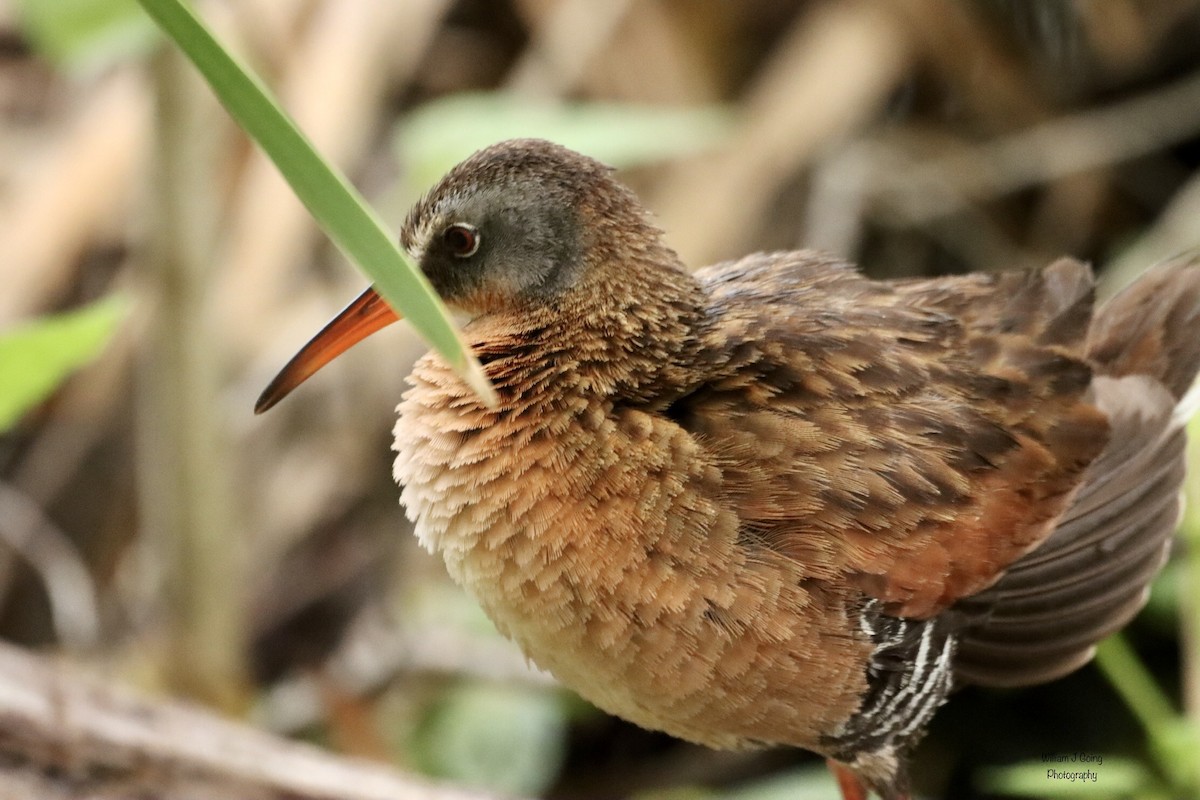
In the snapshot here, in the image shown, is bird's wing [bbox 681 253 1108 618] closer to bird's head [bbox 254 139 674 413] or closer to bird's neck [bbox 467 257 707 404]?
bird's neck [bbox 467 257 707 404]

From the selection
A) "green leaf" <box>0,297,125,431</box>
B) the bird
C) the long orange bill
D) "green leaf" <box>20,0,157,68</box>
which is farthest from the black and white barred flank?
"green leaf" <box>20,0,157,68</box>

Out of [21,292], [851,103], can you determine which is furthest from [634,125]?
[21,292]

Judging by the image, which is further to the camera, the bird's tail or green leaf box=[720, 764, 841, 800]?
green leaf box=[720, 764, 841, 800]

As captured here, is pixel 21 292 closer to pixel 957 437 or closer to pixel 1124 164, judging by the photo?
pixel 957 437

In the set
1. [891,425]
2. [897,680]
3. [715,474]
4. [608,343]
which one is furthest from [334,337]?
[897,680]

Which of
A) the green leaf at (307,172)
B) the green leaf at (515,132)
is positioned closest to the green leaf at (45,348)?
the green leaf at (515,132)

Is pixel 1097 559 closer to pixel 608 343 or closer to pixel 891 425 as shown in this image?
pixel 891 425

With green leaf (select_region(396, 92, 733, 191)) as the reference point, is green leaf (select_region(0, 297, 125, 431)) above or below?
above
